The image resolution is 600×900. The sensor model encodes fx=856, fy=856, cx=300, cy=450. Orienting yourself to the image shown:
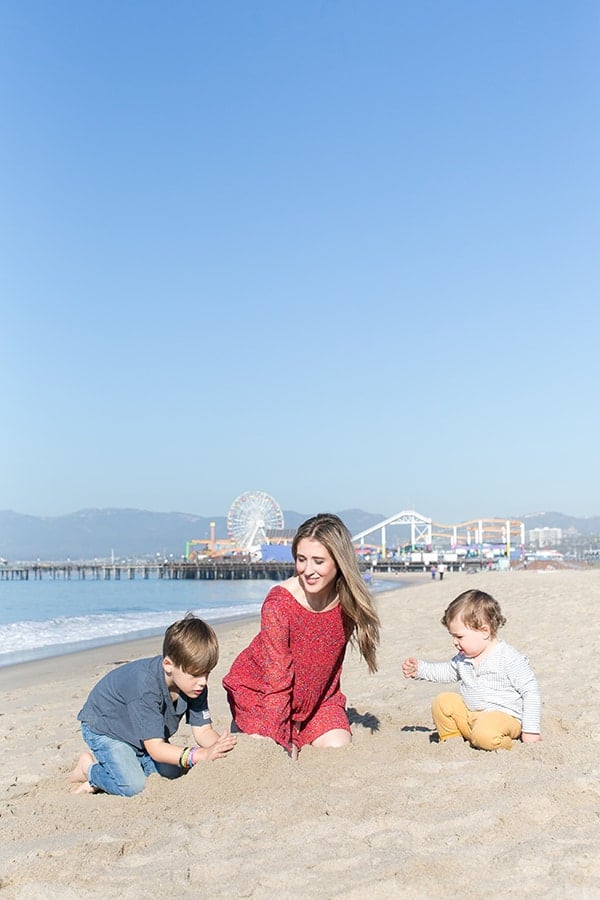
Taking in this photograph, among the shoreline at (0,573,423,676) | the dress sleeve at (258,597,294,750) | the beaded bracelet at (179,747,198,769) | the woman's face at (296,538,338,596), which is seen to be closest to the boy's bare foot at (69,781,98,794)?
the beaded bracelet at (179,747,198,769)

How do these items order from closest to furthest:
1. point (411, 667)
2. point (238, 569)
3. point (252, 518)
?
point (411, 667), point (238, 569), point (252, 518)

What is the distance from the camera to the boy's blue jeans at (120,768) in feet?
11.2

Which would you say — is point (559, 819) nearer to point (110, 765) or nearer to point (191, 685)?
point (191, 685)

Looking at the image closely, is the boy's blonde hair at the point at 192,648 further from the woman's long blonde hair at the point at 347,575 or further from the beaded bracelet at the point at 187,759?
the woman's long blonde hair at the point at 347,575

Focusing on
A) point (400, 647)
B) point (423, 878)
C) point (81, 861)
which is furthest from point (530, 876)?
point (400, 647)

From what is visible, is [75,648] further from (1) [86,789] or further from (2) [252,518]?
(2) [252,518]

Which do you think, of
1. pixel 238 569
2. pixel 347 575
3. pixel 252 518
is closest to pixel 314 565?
pixel 347 575

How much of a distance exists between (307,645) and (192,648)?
0.69 metres

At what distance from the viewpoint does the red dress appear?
12.2ft

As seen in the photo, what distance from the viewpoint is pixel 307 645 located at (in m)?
3.86

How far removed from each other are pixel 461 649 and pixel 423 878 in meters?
1.75

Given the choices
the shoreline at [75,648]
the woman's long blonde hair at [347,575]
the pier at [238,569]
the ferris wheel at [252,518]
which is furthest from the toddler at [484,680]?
the ferris wheel at [252,518]

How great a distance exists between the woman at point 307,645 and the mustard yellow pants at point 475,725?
39 centimetres

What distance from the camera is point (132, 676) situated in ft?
11.8
